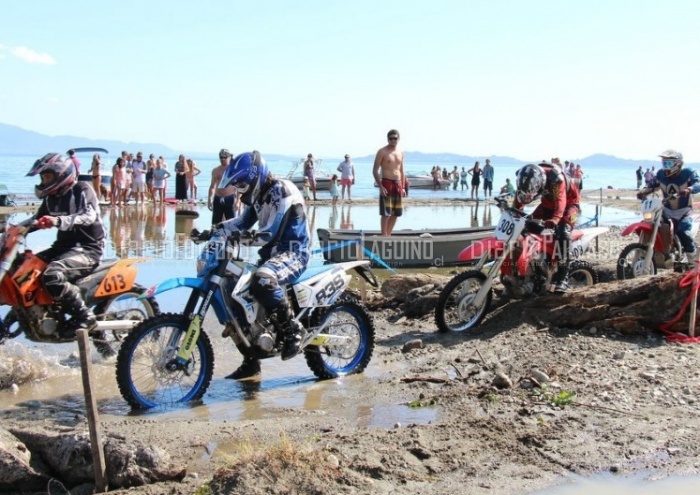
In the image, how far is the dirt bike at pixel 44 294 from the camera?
6422 mm

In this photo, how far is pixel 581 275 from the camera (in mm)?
9539

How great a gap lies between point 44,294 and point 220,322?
153 cm

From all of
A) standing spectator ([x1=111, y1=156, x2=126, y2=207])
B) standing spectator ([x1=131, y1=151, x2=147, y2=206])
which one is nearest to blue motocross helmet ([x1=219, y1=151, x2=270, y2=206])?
standing spectator ([x1=111, y1=156, x2=126, y2=207])

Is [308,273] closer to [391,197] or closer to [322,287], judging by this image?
[322,287]

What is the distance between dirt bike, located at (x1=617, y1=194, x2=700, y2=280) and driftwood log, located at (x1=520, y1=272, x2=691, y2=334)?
8.26 ft

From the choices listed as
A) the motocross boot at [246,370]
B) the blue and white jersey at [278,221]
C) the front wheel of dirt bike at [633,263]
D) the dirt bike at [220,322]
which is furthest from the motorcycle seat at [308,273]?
the front wheel of dirt bike at [633,263]

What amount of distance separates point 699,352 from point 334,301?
3240 millimetres

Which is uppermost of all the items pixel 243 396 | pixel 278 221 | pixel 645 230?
pixel 278 221

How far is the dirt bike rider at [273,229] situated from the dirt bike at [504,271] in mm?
2205

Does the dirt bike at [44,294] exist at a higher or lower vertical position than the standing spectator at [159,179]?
lower

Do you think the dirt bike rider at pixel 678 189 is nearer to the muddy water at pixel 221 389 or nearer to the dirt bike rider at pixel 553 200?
the dirt bike rider at pixel 553 200

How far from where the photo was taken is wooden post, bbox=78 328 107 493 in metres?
4.09

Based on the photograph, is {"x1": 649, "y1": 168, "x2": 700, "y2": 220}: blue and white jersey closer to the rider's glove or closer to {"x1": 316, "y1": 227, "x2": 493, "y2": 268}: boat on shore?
{"x1": 316, "y1": 227, "x2": 493, "y2": 268}: boat on shore

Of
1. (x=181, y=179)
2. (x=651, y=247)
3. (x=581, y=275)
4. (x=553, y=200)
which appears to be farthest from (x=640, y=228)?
(x=181, y=179)
